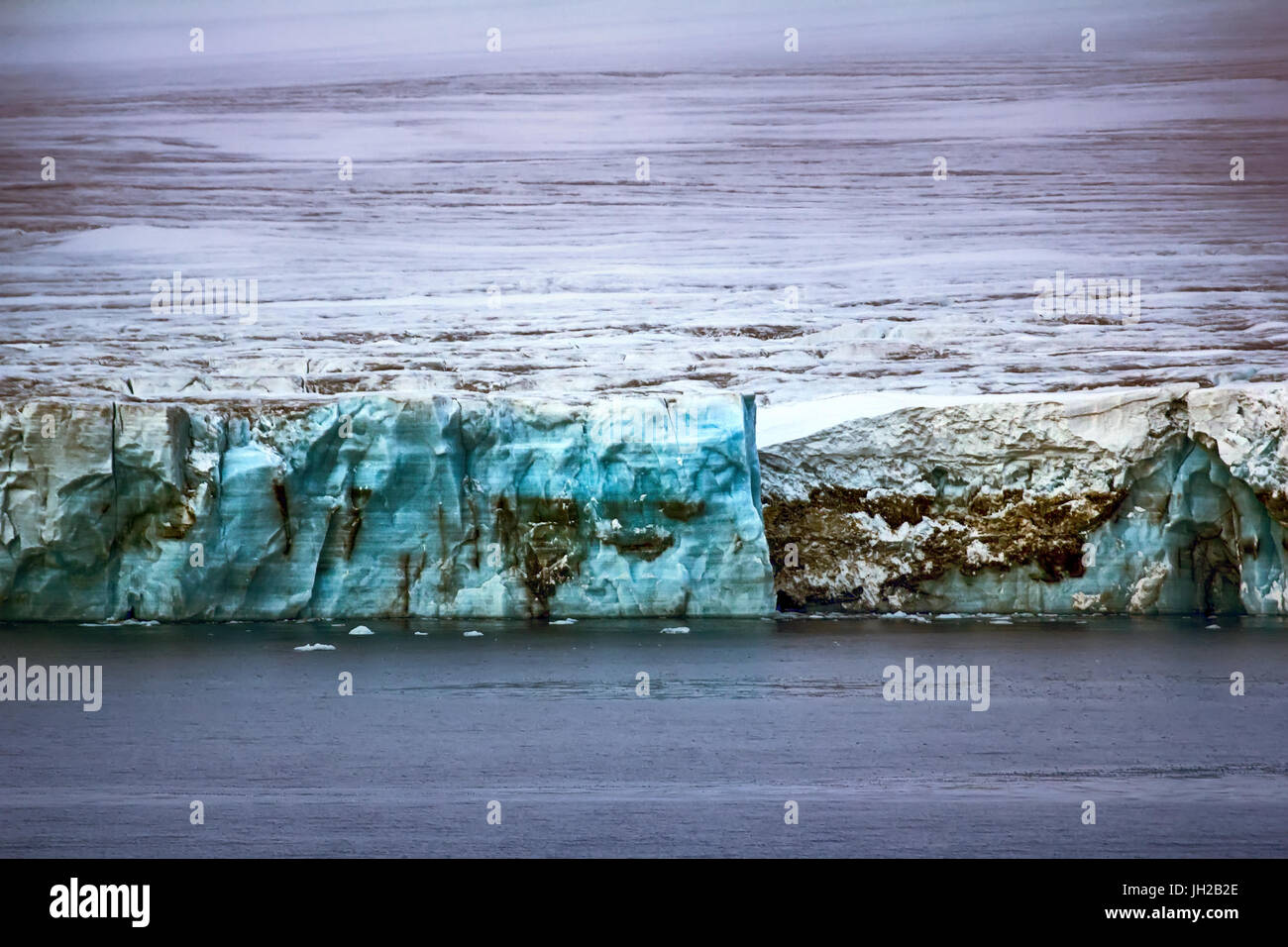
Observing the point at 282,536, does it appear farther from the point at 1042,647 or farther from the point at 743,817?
the point at 743,817

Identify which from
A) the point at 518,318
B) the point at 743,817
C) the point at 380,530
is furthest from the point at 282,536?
the point at 518,318

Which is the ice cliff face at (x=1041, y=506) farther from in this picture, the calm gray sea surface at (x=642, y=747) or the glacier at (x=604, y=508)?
the calm gray sea surface at (x=642, y=747)

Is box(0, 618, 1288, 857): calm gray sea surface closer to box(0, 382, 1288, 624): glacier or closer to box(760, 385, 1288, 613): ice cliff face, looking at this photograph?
box(0, 382, 1288, 624): glacier

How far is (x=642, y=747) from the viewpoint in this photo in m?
7.71

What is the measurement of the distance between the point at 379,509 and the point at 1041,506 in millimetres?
5982

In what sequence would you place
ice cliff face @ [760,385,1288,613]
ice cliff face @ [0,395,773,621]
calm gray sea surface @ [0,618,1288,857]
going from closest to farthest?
1. calm gray sea surface @ [0,618,1288,857]
2. ice cliff face @ [0,395,773,621]
3. ice cliff face @ [760,385,1288,613]

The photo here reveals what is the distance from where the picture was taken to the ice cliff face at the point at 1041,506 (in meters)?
13.1

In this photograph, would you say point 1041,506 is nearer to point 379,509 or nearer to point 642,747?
point 379,509

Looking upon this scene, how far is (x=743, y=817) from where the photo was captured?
600cm

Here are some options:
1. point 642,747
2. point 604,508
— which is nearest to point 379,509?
point 604,508

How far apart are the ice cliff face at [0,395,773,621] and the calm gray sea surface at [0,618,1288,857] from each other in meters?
0.68

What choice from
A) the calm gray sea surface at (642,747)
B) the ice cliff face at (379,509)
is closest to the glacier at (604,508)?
the ice cliff face at (379,509)

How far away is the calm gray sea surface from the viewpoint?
5.70m

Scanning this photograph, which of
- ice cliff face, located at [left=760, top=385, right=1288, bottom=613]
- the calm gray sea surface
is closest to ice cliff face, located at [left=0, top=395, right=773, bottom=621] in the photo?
the calm gray sea surface
